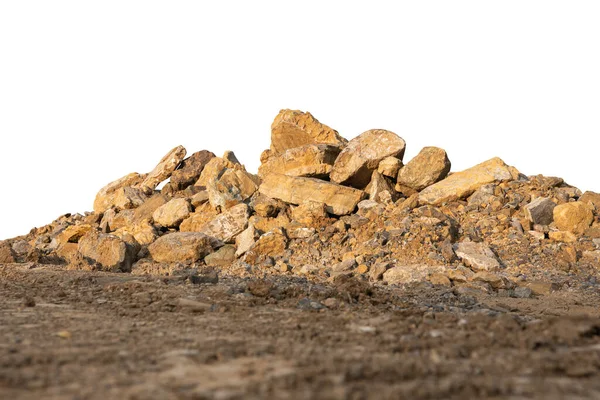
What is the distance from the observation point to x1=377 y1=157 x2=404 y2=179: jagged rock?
14.5 m

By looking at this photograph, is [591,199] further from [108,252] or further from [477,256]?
[108,252]

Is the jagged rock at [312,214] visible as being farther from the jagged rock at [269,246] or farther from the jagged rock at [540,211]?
the jagged rock at [540,211]

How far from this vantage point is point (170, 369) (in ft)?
10.8

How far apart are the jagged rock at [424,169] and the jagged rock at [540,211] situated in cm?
255

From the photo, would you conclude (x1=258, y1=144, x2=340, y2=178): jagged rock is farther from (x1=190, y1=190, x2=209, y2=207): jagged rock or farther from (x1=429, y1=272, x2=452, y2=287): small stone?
(x1=429, y1=272, x2=452, y2=287): small stone

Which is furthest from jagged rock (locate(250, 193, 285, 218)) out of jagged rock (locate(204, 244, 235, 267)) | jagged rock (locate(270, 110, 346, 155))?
jagged rock (locate(270, 110, 346, 155))

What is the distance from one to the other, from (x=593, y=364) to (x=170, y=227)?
45.3ft

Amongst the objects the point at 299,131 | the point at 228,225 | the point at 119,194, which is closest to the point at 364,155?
the point at 299,131

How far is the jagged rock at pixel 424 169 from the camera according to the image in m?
14.3

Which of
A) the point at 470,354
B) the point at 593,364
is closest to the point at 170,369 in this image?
the point at 470,354

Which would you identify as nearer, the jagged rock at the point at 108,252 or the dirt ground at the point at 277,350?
the dirt ground at the point at 277,350

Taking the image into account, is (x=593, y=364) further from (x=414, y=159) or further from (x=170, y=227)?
(x=170, y=227)

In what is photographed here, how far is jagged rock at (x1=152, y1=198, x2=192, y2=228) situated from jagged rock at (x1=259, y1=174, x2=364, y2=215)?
2.67 meters

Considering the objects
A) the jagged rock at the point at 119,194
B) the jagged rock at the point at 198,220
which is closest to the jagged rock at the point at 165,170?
the jagged rock at the point at 119,194
